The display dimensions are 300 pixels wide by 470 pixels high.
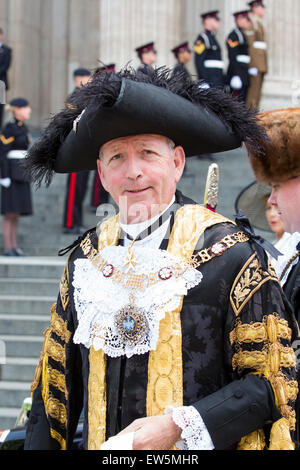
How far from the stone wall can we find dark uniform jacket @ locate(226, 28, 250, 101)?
0.96 metres

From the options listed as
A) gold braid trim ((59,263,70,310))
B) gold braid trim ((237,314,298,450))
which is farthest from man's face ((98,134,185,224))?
gold braid trim ((237,314,298,450))

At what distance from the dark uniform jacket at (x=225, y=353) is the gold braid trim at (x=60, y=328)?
0.43 feet

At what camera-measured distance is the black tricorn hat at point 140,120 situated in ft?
7.82

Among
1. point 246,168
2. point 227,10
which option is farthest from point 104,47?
point 246,168

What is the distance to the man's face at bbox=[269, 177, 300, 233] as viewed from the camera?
2793 millimetres

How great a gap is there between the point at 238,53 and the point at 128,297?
9.49 meters

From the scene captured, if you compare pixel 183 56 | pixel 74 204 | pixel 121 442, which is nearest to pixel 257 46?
pixel 183 56

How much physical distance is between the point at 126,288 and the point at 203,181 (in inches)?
290

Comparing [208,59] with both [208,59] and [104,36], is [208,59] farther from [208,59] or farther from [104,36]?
[104,36]

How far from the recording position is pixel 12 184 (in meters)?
8.63

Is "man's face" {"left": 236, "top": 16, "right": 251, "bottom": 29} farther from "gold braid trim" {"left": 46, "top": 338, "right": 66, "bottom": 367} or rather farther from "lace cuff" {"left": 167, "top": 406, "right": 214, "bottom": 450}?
"lace cuff" {"left": 167, "top": 406, "right": 214, "bottom": 450}

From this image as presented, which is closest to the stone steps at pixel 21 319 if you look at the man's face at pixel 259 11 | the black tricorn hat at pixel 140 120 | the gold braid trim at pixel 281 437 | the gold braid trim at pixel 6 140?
the gold braid trim at pixel 6 140

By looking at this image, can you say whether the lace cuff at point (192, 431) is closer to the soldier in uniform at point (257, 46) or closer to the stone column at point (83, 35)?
the soldier in uniform at point (257, 46)
